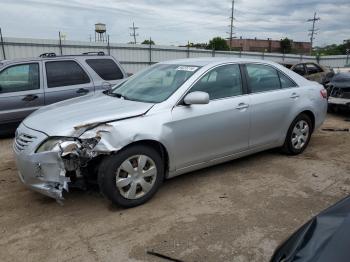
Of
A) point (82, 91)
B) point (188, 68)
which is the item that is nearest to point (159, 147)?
point (188, 68)

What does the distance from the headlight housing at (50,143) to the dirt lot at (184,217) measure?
74 cm

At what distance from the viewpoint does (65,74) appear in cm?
745

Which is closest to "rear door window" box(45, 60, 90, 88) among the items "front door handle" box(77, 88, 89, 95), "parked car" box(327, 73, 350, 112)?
"front door handle" box(77, 88, 89, 95)

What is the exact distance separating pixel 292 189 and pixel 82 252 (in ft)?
8.81

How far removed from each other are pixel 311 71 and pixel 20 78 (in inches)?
389

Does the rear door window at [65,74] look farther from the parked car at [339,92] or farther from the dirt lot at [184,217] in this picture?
the parked car at [339,92]

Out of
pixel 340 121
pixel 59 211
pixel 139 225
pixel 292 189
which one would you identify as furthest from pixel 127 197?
pixel 340 121

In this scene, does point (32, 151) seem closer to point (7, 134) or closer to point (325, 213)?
point (325, 213)

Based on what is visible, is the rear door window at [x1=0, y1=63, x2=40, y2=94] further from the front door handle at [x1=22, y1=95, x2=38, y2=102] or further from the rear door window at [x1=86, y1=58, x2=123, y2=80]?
the rear door window at [x1=86, y1=58, x2=123, y2=80]

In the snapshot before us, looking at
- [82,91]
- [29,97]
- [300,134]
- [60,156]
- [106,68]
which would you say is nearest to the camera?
[60,156]

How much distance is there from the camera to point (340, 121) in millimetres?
8977

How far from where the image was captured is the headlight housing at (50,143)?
3.63 meters

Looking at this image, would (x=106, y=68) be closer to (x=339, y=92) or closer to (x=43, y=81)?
(x=43, y=81)

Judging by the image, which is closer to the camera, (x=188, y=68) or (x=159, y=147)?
(x=159, y=147)
